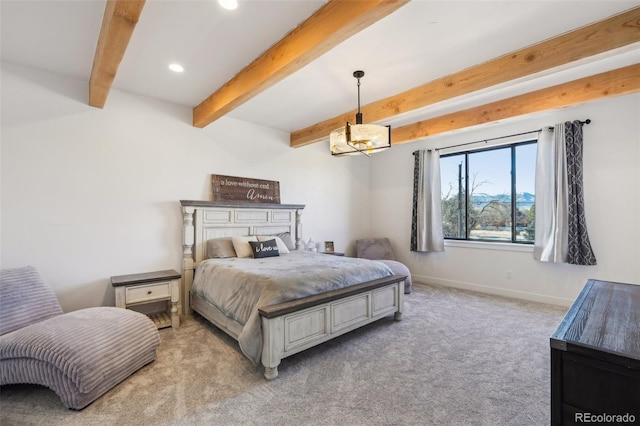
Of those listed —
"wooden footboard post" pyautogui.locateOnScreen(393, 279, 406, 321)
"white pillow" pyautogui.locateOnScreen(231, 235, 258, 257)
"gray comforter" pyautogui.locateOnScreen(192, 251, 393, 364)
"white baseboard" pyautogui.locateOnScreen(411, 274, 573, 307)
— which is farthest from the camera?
"white baseboard" pyautogui.locateOnScreen(411, 274, 573, 307)

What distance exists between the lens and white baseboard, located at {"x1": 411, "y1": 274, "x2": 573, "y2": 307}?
4.06 m

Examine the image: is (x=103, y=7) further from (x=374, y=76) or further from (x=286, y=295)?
(x=286, y=295)

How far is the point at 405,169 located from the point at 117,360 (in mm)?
5150

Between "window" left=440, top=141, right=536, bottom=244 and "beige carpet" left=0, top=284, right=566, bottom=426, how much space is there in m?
1.86

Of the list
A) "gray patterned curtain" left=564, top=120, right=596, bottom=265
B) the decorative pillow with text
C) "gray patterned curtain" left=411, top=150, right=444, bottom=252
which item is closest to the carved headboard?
the decorative pillow with text

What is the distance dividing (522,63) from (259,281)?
2.97m

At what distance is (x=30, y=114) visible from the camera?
2.86 metres

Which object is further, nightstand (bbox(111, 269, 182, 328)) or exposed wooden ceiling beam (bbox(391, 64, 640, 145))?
nightstand (bbox(111, 269, 182, 328))

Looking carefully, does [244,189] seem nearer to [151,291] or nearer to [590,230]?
[151,291]

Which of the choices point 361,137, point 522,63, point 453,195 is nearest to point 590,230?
point 453,195

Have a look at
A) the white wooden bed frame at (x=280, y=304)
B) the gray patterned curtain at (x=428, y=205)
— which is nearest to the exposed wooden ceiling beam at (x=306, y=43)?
the white wooden bed frame at (x=280, y=304)

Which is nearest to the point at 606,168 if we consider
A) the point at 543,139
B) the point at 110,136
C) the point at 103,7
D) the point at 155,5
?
the point at 543,139

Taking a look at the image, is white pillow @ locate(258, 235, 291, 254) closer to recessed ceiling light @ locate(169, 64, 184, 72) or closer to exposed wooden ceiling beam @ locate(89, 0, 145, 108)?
recessed ceiling light @ locate(169, 64, 184, 72)

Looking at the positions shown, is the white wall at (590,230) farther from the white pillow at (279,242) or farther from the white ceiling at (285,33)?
the white pillow at (279,242)
